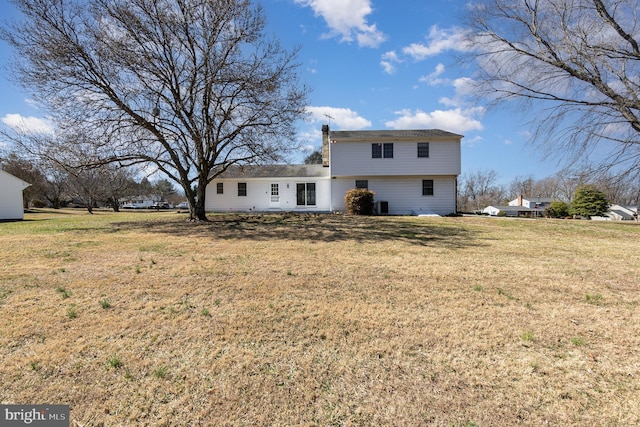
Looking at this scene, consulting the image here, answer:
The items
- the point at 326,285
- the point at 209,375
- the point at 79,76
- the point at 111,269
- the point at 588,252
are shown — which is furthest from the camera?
the point at 79,76

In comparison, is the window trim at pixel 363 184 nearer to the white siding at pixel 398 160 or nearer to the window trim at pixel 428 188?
the white siding at pixel 398 160

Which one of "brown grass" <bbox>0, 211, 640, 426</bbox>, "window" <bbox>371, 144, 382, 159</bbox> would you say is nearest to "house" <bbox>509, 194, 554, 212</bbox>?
"window" <bbox>371, 144, 382, 159</bbox>

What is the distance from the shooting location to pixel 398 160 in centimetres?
2023

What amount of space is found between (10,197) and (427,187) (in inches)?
1041

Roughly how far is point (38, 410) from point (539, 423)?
3727mm

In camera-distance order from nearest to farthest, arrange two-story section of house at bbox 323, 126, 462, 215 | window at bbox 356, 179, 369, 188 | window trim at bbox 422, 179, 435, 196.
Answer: two-story section of house at bbox 323, 126, 462, 215 → window trim at bbox 422, 179, 435, 196 → window at bbox 356, 179, 369, 188

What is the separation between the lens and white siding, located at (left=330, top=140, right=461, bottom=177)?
65.5 feet

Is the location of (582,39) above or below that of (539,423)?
above

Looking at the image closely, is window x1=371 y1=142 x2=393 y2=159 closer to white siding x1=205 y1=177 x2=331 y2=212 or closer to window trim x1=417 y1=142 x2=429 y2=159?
window trim x1=417 y1=142 x2=429 y2=159

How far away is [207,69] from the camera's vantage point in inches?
474

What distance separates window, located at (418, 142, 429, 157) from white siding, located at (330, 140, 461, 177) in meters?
0.20

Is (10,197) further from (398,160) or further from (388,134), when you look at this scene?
(398,160)

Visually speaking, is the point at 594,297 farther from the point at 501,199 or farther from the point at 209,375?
the point at 501,199

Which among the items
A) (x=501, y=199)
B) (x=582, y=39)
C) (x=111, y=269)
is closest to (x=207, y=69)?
(x=111, y=269)
